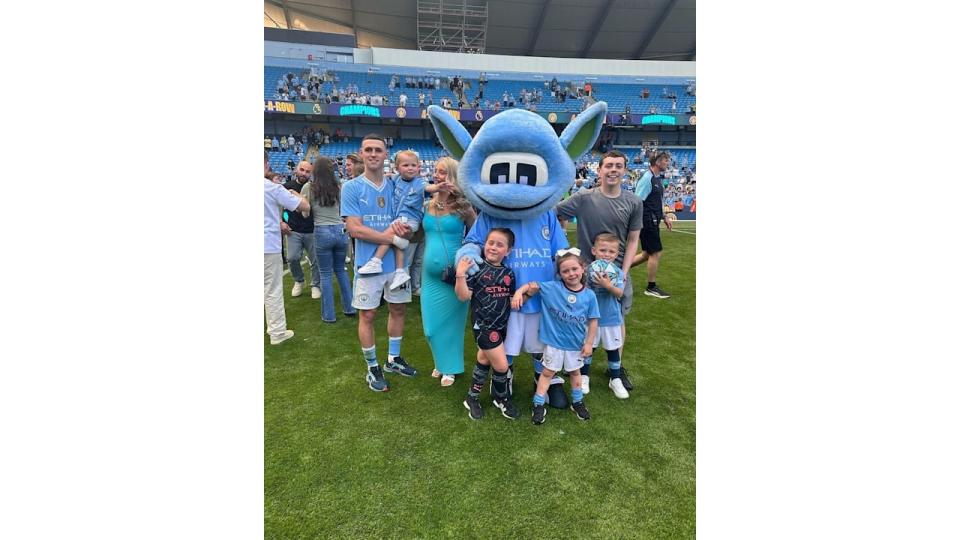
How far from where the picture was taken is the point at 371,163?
Result: 2.89 metres

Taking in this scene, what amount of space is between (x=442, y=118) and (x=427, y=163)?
20403 mm

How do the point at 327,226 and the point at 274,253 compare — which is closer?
the point at 274,253

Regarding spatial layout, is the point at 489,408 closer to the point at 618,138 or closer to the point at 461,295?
the point at 461,295

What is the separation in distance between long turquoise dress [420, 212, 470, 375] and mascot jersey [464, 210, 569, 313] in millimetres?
209

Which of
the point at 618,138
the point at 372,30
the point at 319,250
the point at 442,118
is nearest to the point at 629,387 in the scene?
the point at 442,118

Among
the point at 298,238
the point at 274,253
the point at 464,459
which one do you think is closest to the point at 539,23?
the point at 298,238

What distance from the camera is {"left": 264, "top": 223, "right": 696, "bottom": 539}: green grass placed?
6.14 ft

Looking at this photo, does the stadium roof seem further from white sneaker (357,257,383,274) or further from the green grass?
the green grass

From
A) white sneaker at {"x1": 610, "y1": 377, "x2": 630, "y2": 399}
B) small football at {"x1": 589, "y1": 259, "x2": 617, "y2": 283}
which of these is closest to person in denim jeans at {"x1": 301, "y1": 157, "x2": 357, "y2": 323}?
small football at {"x1": 589, "y1": 259, "x2": 617, "y2": 283}

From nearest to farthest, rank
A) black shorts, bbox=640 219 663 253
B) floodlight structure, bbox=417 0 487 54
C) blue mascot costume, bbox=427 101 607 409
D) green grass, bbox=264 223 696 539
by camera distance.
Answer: green grass, bbox=264 223 696 539 < blue mascot costume, bbox=427 101 607 409 < black shorts, bbox=640 219 663 253 < floodlight structure, bbox=417 0 487 54

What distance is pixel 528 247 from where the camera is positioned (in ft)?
8.54

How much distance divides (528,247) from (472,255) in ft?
1.19

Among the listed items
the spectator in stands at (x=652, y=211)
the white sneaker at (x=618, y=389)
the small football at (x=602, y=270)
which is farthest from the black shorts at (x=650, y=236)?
the small football at (x=602, y=270)

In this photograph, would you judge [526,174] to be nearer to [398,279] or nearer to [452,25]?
[398,279]
